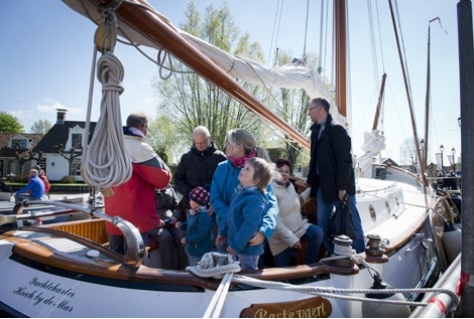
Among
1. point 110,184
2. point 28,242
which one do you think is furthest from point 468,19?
point 28,242

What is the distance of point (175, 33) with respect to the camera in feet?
9.19

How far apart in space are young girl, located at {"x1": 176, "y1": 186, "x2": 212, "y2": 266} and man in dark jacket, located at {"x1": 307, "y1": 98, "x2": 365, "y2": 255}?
1209mm

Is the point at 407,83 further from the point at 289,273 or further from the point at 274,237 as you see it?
the point at 289,273

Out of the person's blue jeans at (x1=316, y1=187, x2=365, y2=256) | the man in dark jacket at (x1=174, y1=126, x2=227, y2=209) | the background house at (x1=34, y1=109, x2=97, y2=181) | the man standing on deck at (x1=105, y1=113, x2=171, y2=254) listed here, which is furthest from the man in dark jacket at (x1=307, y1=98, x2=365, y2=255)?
the background house at (x1=34, y1=109, x2=97, y2=181)

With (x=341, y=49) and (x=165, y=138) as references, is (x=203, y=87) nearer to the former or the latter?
(x=165, y=138)

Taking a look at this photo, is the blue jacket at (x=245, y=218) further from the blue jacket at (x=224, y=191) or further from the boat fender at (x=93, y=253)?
the boat fender at (x=93, y=253)

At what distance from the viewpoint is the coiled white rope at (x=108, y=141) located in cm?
203

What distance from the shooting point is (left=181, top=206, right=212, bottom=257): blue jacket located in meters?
2.88

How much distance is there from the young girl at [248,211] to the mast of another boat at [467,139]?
1.53 meters

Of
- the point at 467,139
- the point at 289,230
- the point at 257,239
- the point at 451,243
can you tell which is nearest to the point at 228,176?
the point at 257,239

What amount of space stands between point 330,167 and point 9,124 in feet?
226

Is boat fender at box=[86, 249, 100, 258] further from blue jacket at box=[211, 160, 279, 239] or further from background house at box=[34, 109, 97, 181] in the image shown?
background house at box=[34, 109, 97, 181]

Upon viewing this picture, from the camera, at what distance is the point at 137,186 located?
2816 millimetres

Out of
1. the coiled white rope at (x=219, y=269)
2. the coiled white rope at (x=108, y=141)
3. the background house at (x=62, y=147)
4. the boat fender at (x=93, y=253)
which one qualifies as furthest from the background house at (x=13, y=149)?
the coiled white rope at (x=219, y=269)
